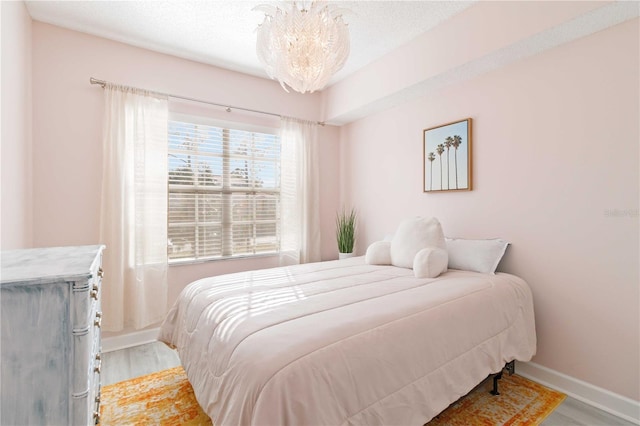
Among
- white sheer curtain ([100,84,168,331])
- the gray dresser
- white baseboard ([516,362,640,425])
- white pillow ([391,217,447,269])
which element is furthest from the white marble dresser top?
white baseboard ([516,362,640,425])

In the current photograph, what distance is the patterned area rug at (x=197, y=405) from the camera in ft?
5.85

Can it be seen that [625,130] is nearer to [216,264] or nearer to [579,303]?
[579,303]

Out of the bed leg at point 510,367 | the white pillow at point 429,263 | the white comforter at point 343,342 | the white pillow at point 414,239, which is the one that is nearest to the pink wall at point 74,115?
the white comforter at point 343,342

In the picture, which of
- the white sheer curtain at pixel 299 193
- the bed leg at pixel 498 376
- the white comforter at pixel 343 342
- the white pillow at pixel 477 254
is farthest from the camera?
the white sheer curtain at pixel 299 193

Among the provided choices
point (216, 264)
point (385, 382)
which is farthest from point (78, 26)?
point (385, 382)

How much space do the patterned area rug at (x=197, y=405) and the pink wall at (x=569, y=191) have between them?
0.33 meters

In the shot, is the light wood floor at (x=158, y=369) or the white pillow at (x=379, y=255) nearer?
the light wood floor at (x=158, y=369)

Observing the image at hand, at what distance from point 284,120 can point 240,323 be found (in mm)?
2776

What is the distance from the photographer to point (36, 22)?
8.18ft

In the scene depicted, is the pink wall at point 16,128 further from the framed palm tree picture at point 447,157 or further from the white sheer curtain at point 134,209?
the framed palm tree picture at point 447,157

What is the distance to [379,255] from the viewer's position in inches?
107

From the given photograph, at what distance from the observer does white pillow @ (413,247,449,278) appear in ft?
7.26

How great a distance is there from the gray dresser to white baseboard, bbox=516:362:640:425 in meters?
2.72

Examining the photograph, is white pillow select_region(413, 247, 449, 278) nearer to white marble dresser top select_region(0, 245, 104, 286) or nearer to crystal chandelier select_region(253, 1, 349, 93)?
crystal chandelier select_region(253, 1, 349, 93)
